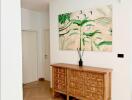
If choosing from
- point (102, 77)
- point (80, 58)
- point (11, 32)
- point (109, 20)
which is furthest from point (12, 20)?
point (80, 58)

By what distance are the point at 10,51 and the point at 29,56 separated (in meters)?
5.06

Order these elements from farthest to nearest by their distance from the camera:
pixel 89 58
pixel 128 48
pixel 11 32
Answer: pixel 89 58 → pixel 128 48 → pixel 11 32

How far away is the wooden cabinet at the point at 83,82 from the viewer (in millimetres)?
3047

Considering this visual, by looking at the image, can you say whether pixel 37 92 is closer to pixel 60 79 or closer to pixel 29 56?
pixel 60 79

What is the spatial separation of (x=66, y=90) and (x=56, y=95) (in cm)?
54

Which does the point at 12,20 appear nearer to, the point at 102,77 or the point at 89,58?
the point at 102,77

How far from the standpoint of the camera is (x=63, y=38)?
13.7ft

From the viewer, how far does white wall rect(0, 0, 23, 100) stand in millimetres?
547

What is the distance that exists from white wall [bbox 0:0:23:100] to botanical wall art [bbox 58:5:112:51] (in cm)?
292

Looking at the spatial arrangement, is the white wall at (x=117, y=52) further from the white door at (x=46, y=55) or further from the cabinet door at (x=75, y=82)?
the white door at (x=46, y=55)

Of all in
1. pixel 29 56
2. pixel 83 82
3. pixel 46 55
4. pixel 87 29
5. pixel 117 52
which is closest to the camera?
pixel 117 52

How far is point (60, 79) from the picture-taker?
3799 mm

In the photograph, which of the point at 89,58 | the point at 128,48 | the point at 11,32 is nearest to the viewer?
the point at 11,32

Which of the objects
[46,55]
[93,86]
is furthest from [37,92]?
[93,86]
